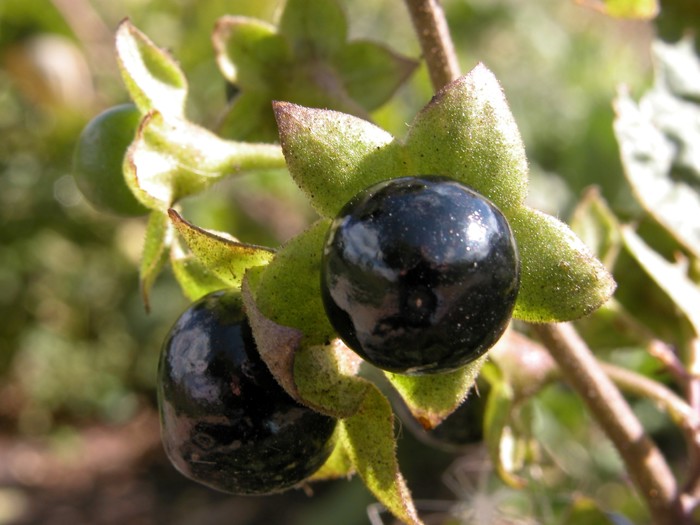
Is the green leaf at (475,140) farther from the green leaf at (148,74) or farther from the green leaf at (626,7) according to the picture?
the green leaf at (626,7)

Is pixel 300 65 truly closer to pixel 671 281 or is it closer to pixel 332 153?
pixel 332 153

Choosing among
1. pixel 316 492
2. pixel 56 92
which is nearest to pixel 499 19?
pixel 56 92

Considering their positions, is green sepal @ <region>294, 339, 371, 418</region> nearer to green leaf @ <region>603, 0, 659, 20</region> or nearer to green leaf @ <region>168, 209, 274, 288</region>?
green leaf @ <region>168, 209, 274, 288</region>

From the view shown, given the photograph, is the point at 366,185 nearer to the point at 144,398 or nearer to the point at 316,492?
the point at 316,492

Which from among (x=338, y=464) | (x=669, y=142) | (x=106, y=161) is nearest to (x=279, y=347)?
(x=338, y=464)

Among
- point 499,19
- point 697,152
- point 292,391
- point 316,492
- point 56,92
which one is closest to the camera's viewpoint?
point 292,391

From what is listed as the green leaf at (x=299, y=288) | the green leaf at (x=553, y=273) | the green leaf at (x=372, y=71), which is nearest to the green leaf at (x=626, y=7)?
the green leaf at (x=372, y=71)

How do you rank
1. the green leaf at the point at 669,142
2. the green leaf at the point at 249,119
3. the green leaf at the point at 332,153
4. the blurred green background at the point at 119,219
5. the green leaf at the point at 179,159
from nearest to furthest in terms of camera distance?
1. the green leaf at the point at 332,153
2. the green leaf at the point at 179,159
3. the green leaf at the point at 249,119
4. the green leaf at the point at 669,142
5. the blurred green background at the point at 119,219
